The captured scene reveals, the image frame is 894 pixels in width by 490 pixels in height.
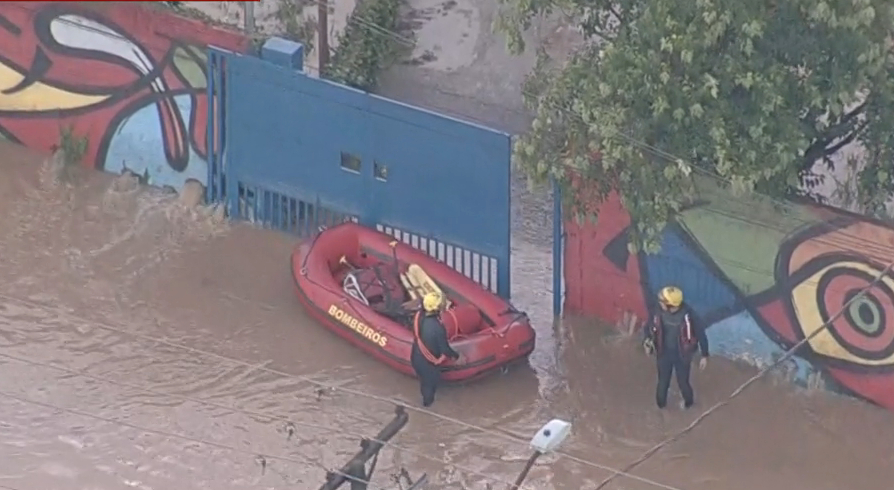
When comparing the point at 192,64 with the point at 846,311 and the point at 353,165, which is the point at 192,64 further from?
the point at 846,311

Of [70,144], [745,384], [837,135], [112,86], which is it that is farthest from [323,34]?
[745,384]

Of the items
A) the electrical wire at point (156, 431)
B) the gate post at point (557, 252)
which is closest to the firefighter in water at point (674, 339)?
the gate post at point (557, 252)

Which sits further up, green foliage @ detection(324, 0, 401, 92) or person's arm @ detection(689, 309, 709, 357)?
green foliage @ detection(324, 0, 401, 92)

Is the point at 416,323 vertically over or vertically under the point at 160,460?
over

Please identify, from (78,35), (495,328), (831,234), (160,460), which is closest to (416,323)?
(495,328)

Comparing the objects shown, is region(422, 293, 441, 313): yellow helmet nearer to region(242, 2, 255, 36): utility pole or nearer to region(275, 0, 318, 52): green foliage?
region(242, 2, 255, 36): utility pole

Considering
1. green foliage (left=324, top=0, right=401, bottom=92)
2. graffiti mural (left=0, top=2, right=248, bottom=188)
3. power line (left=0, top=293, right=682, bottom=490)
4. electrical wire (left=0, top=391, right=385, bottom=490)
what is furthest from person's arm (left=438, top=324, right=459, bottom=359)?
green foliage (left=324, top=0, right=401, bottom=92)

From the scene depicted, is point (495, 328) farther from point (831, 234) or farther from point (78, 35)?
point (78, 35)
